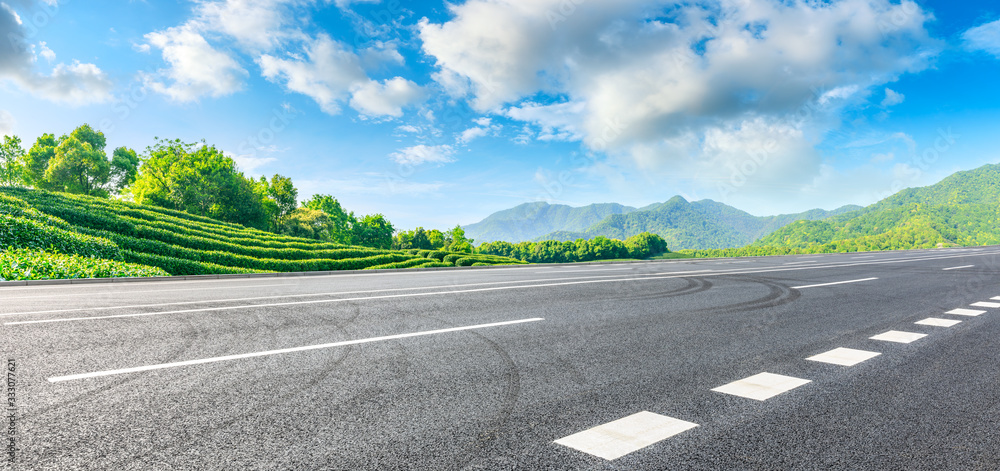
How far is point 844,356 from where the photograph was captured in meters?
4.85

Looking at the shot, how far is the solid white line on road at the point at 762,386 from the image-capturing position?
11.8 ft

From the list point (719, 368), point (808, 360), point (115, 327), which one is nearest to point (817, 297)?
point (808, 360)

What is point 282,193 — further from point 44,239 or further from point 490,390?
point 490,390

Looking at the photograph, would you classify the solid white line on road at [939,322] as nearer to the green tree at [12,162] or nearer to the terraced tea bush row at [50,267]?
the terraced tea bush row at [50,267]

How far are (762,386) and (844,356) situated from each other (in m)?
1.83

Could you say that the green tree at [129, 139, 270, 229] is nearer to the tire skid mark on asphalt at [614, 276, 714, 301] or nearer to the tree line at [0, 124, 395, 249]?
the tree line at [0, 124, 395, 249]

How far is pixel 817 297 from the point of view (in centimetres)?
972

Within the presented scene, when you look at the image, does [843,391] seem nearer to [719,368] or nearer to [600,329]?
[719,368]

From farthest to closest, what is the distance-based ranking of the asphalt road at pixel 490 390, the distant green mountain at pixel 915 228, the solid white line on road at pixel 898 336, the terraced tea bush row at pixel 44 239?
the distant green mountain at pixel 915 228 < the terraced tea bush row at pixel 44 239 < the solid white line on road at pixel 898 336 < the asphalt road at pixel 490 390

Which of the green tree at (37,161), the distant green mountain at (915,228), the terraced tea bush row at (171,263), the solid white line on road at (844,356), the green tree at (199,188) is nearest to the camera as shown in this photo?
the solid white line on road at (844,356)

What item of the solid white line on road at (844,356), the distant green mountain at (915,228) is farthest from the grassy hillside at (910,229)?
the solid white line on road at (844,356)

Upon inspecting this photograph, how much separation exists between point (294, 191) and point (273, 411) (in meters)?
69.7

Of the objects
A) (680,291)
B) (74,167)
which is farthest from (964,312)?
(74,167)

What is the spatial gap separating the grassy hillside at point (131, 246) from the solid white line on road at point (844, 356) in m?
20.3
